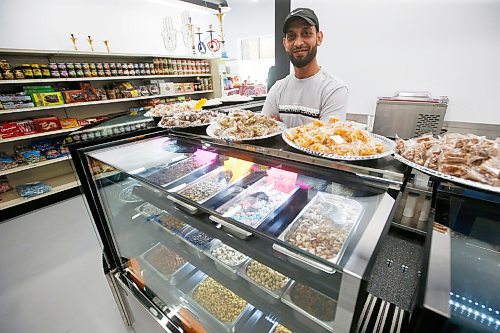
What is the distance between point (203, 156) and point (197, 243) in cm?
53

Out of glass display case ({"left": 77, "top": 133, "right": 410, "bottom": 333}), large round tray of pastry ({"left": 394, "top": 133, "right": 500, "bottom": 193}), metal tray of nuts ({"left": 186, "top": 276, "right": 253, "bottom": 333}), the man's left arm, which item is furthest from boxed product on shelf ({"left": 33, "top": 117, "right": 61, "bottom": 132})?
large round tray of pastry ({"left": 394, "top": 133, "right": 500, "bottom": 193})

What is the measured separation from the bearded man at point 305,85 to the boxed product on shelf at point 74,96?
3.14 meters

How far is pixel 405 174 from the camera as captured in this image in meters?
0.73

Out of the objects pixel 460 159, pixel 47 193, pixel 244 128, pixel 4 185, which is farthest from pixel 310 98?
pixel 4 185

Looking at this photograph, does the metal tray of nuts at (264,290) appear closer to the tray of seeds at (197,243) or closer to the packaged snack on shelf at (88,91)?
the tray of seeds at (197,243)

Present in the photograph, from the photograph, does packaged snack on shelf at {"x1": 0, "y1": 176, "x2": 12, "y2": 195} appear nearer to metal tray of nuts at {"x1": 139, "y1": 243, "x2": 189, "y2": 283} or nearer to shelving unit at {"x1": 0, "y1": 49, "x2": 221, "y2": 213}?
shelving unit at {"x1": 0, "y1": 49, "x2": 221, "y2": 213}

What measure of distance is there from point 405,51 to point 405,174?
2290mm

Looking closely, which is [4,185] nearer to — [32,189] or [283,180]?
[32,189]

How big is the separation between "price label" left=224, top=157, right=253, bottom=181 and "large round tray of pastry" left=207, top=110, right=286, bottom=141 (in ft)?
0.50

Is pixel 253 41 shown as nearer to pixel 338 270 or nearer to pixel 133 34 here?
pixel 133 34

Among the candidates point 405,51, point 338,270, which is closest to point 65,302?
point 338,270

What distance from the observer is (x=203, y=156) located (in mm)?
1428

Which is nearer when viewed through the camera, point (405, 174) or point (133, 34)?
point (405, 174)

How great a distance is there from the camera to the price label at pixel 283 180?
3.25 ft
